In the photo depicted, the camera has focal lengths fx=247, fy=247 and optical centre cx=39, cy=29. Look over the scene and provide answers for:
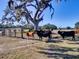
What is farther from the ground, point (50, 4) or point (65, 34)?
point (50, 4)

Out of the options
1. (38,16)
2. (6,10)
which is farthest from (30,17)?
(6,10)

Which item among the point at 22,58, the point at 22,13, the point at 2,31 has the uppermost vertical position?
the point at 22,13

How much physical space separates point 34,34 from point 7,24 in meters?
42.4

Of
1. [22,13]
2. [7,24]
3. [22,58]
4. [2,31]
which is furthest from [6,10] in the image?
[22,58]

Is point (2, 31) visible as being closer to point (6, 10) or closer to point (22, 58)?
point (22, 58)

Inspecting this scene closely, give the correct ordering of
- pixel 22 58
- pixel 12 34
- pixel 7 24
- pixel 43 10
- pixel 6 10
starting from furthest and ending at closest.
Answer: pixel 7 24
pixel 6 10
pixel 43 10
pixel 12 34
pixel 22 58

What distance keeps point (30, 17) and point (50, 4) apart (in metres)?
5.59

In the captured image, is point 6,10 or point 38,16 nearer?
point 38,16

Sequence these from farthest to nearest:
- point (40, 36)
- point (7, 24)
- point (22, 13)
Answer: point (7, 24)
point (22, 13)
point (40, 36)

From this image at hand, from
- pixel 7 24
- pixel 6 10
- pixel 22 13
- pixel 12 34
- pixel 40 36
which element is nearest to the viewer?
pixel 40 36

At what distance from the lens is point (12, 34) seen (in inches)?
1239

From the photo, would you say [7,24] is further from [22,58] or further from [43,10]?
[22,58]

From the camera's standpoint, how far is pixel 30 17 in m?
37.2

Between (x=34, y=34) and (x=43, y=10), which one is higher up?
(x=43, y=10)
